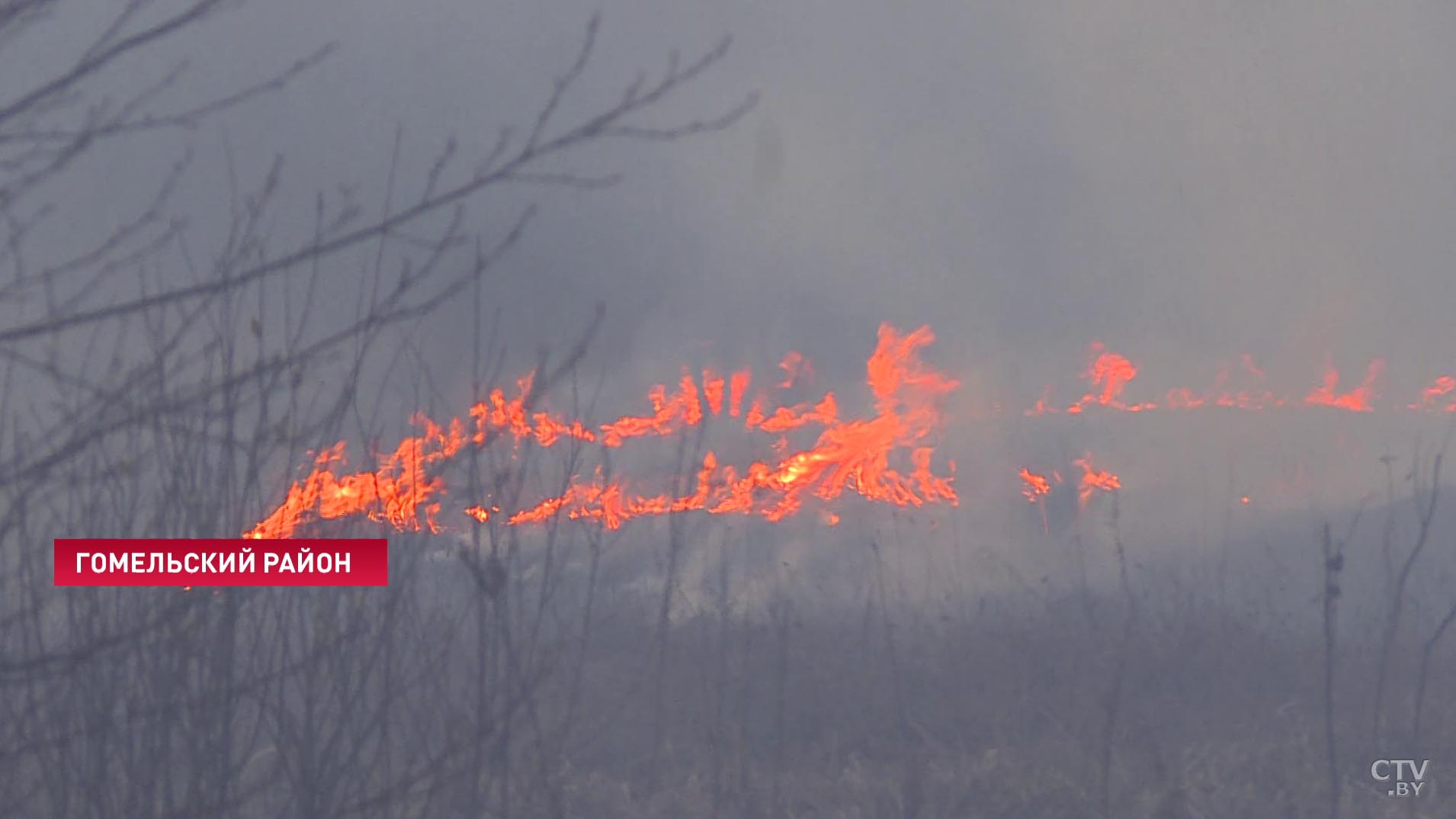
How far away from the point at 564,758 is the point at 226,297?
5958 mm

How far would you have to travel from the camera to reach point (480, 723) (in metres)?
3.19

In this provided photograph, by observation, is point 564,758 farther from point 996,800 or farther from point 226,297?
point 226,297

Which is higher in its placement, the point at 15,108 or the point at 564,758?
the point at 15,108

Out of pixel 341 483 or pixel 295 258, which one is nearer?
pixel 295 258

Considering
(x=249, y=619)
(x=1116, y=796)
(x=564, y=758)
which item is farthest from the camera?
(x=564, y=758)

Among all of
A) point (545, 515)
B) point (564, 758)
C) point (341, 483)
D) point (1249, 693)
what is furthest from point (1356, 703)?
point (341, 483)

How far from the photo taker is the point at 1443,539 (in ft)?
63.9

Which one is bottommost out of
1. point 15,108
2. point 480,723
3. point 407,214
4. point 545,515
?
point 480,723

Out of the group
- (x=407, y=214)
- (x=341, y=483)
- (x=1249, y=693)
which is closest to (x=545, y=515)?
(x=341, y=483)

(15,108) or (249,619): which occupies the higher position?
(15,108)

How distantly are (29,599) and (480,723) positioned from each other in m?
1.29

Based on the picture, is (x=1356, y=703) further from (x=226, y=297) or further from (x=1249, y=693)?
(x=226, y=297)

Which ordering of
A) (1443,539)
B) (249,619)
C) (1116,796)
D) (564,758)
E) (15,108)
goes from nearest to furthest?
(15,108)
(249,619)
(1116,796)
(564,758)
(1443,539)

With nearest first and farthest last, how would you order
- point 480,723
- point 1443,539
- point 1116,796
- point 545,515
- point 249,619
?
1. point 480,723
2. point 249,619
3. point 545,515
4. point 1116,796
5. point 1443,539
